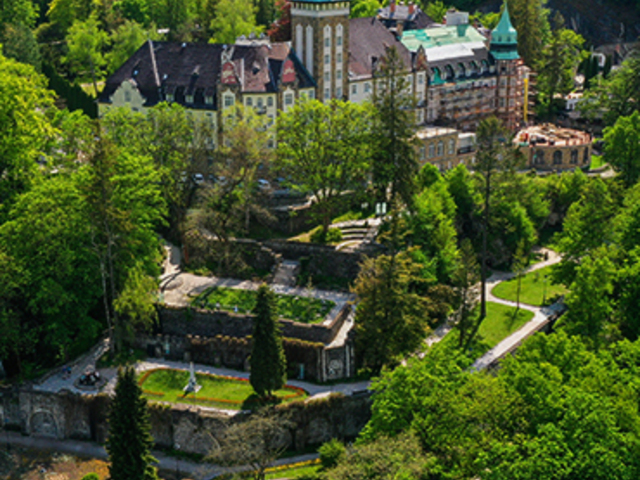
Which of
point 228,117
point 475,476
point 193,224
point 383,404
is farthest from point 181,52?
point 475,476

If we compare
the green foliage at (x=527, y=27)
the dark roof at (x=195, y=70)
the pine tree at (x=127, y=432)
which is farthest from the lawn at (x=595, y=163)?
the pine tree at (x=127, y=432)

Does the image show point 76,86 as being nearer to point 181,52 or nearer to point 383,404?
point 181,52

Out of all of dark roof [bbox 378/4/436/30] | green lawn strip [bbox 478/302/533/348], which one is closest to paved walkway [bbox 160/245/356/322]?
green lawn strip [bbox 478/302/533/348]

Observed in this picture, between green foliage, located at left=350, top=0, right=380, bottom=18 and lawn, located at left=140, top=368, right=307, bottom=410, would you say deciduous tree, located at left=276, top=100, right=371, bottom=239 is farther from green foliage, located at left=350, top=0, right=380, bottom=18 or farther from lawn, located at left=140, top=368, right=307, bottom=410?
green foliage, located at left=350, top=0, right=380, bottom=18

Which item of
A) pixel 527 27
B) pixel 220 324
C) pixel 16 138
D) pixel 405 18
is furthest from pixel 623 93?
pixel 16 138

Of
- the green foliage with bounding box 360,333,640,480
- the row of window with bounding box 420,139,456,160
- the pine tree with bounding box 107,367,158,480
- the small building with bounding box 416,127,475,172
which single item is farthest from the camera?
the small building with bounding box 416,127,475,172

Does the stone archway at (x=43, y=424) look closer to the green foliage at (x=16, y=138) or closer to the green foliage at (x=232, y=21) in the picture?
the green foliage at (x=16, y=138)

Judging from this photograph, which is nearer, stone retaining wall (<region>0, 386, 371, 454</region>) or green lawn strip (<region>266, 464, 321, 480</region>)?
green lawn strip (<region>266, 464, 321, 480</region>)
